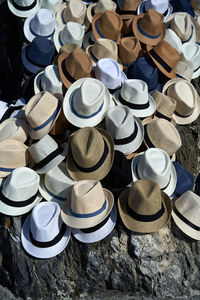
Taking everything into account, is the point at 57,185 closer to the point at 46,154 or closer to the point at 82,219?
the point at 46,154

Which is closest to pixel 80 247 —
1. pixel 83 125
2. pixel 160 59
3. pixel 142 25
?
pixel 83 125

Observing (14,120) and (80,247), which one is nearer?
(80,247)

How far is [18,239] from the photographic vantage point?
475cm

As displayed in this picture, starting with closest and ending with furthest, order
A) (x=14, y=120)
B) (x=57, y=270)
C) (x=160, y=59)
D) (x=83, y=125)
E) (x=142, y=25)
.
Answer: (x=57, y=270) < (x=83, y=125) < (x=14, y=120) < (x=160, y=59) < (x=142, y=25)

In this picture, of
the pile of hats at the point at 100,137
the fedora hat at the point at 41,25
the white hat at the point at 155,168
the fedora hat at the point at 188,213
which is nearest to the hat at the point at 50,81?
the pile of hats at the point at 100,137

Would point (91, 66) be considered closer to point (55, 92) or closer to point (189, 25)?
point (55, 92)

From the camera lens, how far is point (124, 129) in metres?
4.89

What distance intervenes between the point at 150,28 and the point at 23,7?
2381 mm

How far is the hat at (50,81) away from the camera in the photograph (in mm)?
5582

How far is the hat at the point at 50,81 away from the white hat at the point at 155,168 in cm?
151

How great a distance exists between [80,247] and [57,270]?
0.38 metres

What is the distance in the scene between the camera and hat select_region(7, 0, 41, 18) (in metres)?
7.17

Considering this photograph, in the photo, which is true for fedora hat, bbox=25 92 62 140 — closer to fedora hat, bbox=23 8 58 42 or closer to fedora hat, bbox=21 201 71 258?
fedora hat, bbox=21 201 71 258

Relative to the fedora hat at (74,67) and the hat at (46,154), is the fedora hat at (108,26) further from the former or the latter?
the hat at (46,154)
